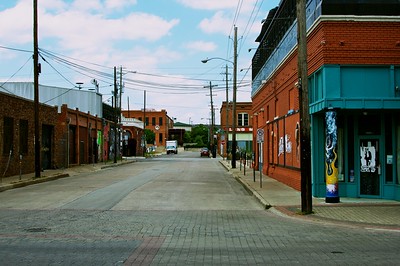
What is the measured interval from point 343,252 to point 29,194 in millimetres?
14007

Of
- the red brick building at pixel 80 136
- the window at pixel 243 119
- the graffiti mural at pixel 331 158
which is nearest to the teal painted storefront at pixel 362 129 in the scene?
the graffiti mural at pixel 331 158

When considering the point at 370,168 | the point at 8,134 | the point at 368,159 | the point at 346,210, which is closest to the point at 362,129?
the point at 368,159

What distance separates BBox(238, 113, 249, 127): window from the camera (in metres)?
83.4

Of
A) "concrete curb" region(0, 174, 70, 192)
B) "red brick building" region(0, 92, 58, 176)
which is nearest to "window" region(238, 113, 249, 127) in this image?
"red brick building" region(0, 92, 58, 176)

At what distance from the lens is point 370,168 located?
1563cm

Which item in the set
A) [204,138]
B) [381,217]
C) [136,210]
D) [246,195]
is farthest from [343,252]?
[204,138]

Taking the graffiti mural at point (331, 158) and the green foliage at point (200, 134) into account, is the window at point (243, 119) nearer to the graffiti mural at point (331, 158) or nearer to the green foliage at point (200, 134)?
the graffiti mural at point (331, 158)

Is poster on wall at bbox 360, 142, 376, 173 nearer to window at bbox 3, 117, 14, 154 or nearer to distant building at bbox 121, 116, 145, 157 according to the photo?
window at bbox 3, 117, 14, 154

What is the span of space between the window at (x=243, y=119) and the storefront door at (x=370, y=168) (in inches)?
2659

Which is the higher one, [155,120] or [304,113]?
[155,120]

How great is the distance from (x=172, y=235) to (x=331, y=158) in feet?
21.2

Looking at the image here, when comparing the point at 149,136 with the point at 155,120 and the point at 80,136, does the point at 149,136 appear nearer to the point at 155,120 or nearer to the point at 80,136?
the point at 155,120

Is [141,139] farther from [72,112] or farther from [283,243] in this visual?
[283,243]

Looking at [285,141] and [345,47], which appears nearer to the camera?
[345,47]
